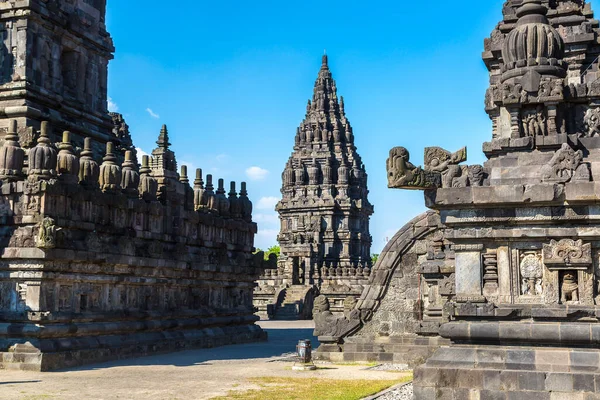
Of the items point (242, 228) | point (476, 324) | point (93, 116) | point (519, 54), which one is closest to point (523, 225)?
point (476, 324)

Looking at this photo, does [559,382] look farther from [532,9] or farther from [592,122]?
[532,9]

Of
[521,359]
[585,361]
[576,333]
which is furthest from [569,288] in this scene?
[521,359]

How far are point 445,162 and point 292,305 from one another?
157ft

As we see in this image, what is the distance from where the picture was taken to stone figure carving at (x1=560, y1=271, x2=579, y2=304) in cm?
1317

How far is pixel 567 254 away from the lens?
517 inches

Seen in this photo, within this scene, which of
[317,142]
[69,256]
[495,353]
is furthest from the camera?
[317,142]

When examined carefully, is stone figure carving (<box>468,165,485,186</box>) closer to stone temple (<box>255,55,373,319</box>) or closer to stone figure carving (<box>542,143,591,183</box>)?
stone figure carving (<box>542,143,591,183</box>)

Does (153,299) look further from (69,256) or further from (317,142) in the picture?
(317,142)

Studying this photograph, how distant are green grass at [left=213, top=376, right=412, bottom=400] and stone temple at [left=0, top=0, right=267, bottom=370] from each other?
20.6ft

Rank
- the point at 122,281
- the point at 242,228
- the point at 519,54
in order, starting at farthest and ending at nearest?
the point at 242,228 → the point at 122,281 → the point at 519,54

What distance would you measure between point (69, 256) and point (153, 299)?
5.78m

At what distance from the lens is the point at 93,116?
27.5 meters

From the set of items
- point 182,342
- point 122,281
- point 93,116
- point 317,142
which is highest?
point 317,142

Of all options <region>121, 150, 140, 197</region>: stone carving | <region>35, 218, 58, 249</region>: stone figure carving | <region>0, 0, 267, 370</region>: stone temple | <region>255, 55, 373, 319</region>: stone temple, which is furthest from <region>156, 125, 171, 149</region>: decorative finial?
<region>255, 55, 373, 319</region>: stone temple
